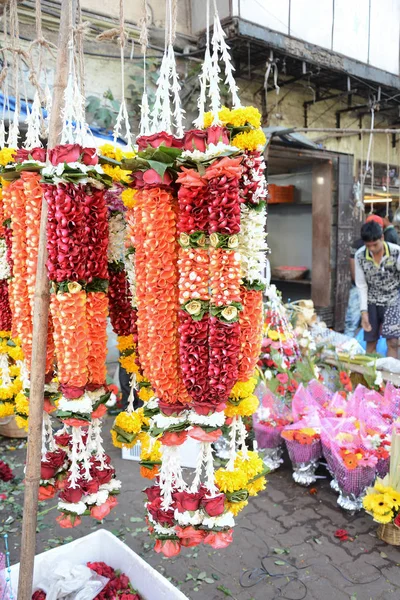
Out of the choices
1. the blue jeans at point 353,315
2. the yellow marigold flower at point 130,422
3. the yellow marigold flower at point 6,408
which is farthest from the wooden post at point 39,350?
the blue jeans at point 353,315

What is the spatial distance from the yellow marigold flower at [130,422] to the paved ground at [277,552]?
119 centimetres

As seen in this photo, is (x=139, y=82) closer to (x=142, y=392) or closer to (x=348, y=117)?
(x=348, y=117)

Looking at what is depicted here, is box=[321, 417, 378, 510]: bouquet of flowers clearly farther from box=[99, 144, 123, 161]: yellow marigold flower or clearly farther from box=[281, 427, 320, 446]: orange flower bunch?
box=[99, 144, 123, 161]: yellow marigold flower

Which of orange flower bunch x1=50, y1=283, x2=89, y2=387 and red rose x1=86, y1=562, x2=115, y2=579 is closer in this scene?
orange flower bunch x1=50, y1=283, x2=89, y2=387

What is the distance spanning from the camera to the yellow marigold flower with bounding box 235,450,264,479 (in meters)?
1.57

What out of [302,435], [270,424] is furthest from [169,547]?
[270,424]

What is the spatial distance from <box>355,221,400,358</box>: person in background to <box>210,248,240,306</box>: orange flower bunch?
381 centimetres

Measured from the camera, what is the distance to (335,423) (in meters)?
3.40

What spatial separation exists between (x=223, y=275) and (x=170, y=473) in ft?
2.18

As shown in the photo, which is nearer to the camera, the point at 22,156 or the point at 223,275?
the point at 223,275

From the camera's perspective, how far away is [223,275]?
1.40 metres

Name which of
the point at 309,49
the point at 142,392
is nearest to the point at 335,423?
the point at 142,392

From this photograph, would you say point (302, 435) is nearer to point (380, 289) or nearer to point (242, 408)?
point (242, 408)

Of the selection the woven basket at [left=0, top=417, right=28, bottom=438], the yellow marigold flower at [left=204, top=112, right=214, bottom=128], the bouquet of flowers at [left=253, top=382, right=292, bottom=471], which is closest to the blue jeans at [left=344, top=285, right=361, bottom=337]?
the bouquet of flowers at [left=253, top=382, right=292, bottom=471]
